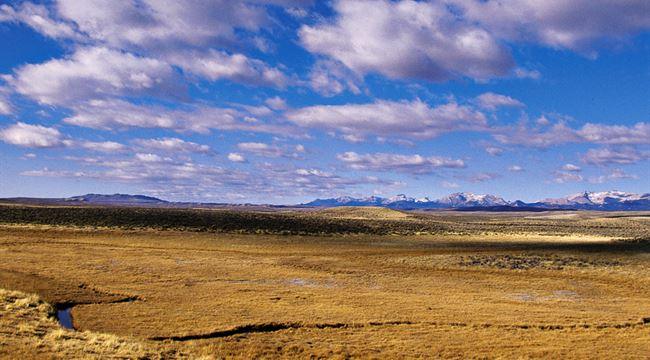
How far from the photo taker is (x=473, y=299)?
3466 cm

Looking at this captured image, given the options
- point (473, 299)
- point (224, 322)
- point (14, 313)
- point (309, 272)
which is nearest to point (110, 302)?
point (14, 313)

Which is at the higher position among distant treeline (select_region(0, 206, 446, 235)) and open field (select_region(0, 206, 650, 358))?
distant treeline (select_region(0, 206, 446, 235))

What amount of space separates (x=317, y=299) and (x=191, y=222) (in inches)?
2626

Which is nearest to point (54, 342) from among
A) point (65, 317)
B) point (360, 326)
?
point (65, 317)

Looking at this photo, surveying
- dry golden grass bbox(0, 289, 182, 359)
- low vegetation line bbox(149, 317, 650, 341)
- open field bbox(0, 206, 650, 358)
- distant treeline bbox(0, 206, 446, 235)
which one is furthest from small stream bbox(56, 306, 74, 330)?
distant treeline bbox(0, 206, 446, 235)

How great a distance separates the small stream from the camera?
25.3 m

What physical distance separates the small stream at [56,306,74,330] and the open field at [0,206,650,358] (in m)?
0.41

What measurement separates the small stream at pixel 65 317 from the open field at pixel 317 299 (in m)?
0.41

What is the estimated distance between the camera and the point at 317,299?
109ft

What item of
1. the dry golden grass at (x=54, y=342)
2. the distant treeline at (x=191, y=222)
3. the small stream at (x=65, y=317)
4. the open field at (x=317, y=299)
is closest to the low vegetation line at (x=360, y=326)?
the open field at (x=317, y=299)

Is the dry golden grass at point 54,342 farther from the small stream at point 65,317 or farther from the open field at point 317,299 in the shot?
the small stream at point 65,317

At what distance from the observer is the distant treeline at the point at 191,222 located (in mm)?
87625

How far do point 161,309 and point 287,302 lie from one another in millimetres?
7146

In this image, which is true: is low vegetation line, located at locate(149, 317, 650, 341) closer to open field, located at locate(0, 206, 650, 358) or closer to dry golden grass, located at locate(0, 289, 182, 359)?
open field, located at locate(0, 206, 650, 358)
